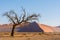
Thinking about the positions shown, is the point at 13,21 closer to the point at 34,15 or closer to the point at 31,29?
the point at 34,15

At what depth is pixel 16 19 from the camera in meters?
48.8

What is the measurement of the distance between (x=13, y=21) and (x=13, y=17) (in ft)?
3.83

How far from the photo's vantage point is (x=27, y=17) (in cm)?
4916

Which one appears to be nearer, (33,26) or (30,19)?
(30,19)

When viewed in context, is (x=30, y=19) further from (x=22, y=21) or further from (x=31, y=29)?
(x=31, y=29)

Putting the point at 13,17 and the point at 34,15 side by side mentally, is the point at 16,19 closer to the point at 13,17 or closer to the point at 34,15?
the point at 13,17

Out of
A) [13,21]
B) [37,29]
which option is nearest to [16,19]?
[13,21]

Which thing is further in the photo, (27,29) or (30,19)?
(27,29)

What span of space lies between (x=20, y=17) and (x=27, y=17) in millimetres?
1730

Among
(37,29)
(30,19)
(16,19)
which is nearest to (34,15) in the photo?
(30,19)

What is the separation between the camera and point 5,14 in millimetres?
49594

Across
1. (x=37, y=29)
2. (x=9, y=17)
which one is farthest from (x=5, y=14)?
(x=37, y=29)

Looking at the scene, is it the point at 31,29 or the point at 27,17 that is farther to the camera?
the point at 31,29

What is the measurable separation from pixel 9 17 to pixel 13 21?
185cm
